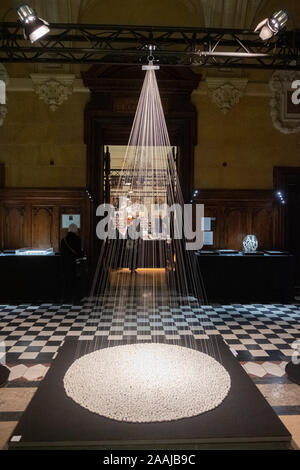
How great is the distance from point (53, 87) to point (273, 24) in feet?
16.5

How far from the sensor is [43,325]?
6461 mm

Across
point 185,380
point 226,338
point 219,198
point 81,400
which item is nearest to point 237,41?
point 219,198

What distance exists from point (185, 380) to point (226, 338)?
2618mm

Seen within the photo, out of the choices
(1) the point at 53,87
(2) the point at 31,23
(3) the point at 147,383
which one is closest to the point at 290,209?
(1) the point at 53,87

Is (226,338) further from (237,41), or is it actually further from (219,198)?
(237,41)

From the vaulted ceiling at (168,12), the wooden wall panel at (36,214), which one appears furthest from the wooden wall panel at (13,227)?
the vaulted ceiling at (168,12)

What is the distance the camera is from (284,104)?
8938 mm

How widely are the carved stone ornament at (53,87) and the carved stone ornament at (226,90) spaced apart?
3160 millimetres

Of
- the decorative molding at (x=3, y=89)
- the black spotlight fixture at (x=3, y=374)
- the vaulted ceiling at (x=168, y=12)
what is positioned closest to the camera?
the black spotlight fixture at (x=3, y=374)

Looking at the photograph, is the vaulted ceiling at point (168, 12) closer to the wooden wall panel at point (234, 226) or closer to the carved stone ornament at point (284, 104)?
the carved stone ornament at point (284, 104)

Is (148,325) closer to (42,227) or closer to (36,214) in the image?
(42,227)

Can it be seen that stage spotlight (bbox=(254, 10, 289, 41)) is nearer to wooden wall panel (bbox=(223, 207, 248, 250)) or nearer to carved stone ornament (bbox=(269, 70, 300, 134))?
carved stone ornament (bbox=(269, 70, 300, 134))

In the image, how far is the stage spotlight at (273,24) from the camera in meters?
5.44

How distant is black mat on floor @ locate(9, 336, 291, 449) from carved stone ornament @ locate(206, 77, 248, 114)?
23.8 feet
